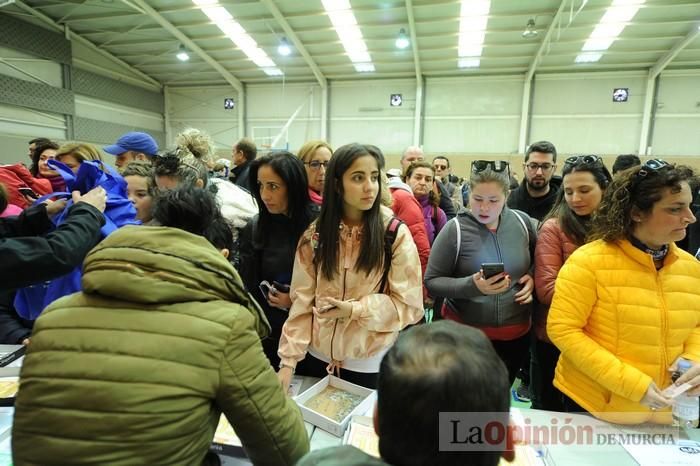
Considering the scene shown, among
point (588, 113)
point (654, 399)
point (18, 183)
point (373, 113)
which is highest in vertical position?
point (373, 113)

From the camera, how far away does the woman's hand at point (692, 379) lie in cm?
113

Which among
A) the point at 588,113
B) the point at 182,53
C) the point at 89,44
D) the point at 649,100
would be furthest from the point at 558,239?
the point at 89,44

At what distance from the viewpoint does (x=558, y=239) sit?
1700mm

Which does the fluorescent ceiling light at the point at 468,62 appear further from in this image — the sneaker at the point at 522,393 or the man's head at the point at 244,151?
the sneaker at the point at 522,393

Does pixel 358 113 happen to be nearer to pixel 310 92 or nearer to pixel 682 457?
pixel 310 92

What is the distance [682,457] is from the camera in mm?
1086

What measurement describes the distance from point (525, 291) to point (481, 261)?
0.77 ft

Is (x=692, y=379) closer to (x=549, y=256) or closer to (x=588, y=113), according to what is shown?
(x=549, y=256)

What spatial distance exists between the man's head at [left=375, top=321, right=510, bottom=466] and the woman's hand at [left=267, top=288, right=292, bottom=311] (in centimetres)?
103

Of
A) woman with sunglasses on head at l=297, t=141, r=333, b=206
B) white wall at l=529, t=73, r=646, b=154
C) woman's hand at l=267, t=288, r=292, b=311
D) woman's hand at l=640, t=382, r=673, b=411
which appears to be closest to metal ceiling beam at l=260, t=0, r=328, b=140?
white wall at l=529, t=73, r=646, b=154

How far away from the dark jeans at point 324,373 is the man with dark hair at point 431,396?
855 mm

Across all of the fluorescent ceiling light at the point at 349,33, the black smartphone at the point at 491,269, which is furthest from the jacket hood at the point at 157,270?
the fluorescent ceiling light at the point at 349,33

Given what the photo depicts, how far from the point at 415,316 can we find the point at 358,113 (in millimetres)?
10976

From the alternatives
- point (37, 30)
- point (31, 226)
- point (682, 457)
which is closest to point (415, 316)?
point (682, 457)
